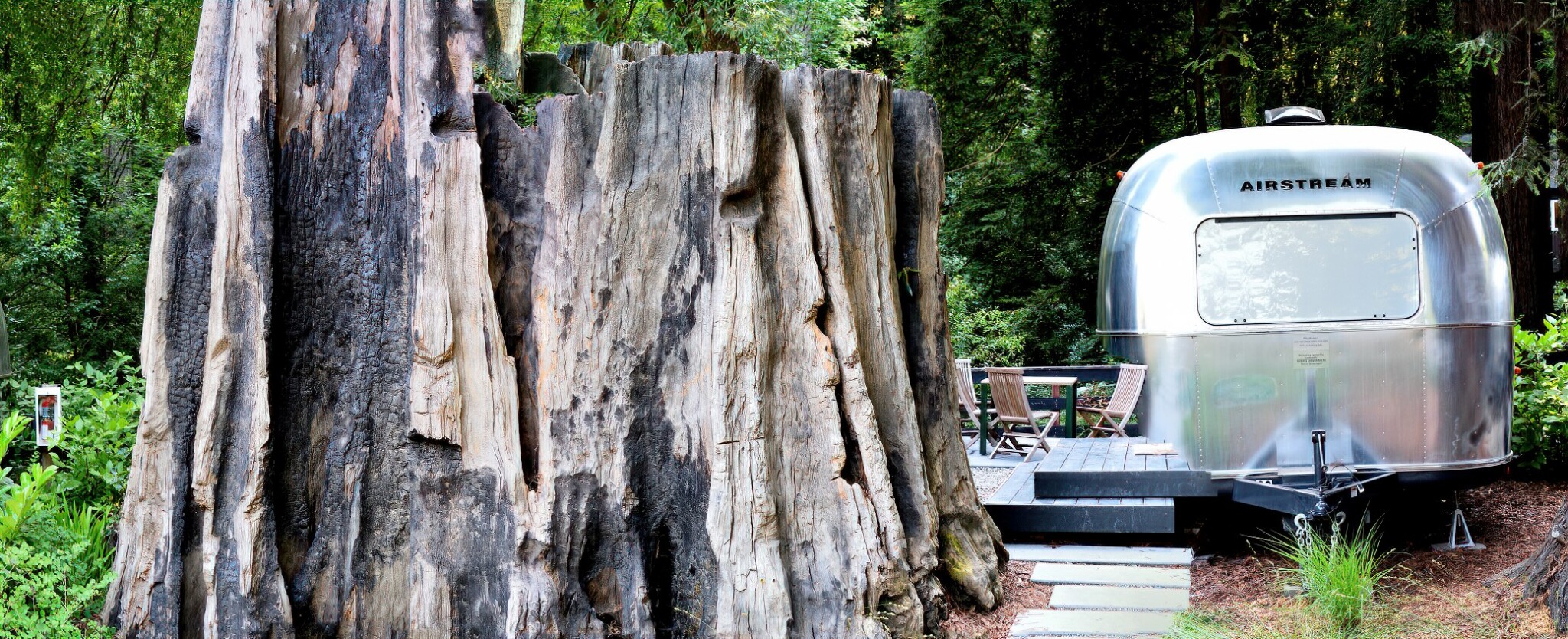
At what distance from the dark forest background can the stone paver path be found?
116 inches

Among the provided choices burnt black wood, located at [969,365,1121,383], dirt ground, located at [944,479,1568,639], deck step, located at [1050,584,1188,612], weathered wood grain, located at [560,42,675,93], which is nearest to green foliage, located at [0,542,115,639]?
weathered wood grain, located at [560,42,675,93]

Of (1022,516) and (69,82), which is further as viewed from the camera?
(69,82)

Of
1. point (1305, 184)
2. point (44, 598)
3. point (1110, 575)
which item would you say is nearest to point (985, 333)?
point (1305, 184)

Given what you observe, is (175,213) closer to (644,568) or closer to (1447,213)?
(644,568)

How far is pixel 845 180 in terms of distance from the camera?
5.32 m

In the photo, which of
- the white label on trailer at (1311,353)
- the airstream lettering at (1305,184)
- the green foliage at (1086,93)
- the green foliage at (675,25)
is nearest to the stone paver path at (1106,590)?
the white label on trailer at (1311,353)

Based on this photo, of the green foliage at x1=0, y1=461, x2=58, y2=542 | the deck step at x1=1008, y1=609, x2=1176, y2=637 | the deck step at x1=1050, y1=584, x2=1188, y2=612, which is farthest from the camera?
the deck step at x1=1050, y1=584, x2=1188, y2=612

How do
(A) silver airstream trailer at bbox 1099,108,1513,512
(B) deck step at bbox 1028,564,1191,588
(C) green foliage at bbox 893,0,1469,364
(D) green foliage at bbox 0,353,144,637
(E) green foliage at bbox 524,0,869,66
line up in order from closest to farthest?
(D) green foliage at bbox 0,353,144,637, (B) deck step at bbox 1028,564,1191,588, (A) silver airstream trailer at bbox 1099,108,1513,512, (E) green foliage at bbox 524,0,869,66, (C) green foliage at bbox 893,0,1469,364

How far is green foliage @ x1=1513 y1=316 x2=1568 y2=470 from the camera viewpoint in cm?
989

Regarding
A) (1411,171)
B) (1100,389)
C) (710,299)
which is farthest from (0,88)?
(1100,389)

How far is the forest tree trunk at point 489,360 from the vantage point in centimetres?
460

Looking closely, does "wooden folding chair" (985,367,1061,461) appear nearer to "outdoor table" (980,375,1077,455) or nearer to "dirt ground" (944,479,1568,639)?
"outdoor table" (980,375,1077,455)

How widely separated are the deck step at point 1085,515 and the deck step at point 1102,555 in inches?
4.9

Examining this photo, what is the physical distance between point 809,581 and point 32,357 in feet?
40.5
